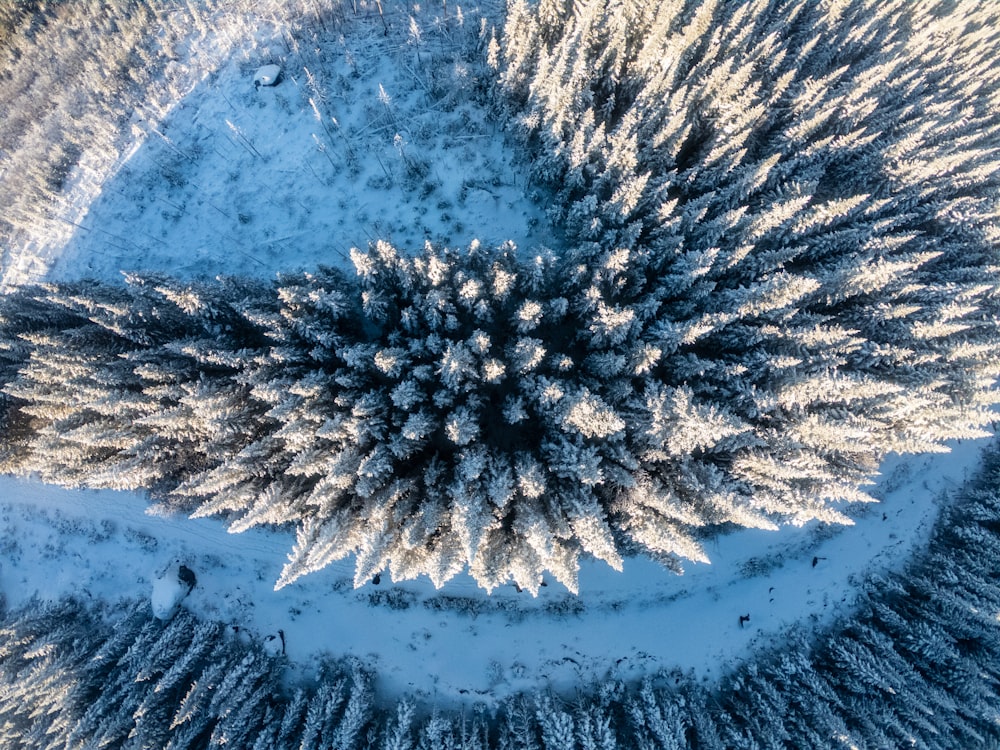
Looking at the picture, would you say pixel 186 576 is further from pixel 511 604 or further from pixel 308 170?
pixel 308 170

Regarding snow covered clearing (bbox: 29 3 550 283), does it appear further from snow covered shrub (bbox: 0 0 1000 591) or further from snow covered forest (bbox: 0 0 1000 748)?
snow covered shrub (bbox: 0 0 1000 591)

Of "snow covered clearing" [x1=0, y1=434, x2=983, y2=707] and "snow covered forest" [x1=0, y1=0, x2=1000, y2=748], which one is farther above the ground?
"snow covered forest" [x1=0, y1=0, x2=1000, y2=748]

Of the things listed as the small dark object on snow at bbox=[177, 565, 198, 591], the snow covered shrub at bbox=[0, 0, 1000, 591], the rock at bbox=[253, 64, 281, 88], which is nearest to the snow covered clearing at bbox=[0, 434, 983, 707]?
the small dark object on snow at bbox=[177, 565, 198, 591]

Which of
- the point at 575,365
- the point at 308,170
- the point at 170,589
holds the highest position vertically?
the point at 308,170

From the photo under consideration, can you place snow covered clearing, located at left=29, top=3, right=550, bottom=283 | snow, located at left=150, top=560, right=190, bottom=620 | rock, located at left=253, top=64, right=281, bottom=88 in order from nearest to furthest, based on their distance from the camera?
1. snow, located at left=150, top=560, right=190, bottom=620
2. snow covered clearing, located at left=29, top=3, right=550, bottom=283
3. rock, located at left=253, top=64, right=281, bottom=88

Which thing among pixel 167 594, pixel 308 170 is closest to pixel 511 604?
pixel 167 594

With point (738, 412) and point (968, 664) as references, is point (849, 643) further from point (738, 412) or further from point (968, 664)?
point (738, 412)

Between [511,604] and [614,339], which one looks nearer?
[614,339]
